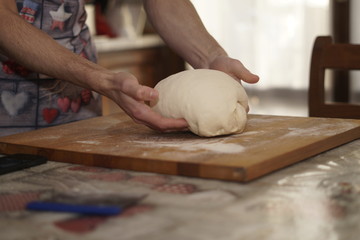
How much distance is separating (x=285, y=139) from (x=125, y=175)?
0.35 metres

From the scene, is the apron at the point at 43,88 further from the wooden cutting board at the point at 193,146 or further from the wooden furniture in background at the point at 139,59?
the wooden furniture in background at the point at 139,59

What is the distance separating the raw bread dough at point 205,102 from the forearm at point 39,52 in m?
0.18

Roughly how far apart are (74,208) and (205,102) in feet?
1.77

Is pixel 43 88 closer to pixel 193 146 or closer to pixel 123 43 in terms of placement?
pixel 193 146

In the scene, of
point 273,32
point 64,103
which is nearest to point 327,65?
point 64,103

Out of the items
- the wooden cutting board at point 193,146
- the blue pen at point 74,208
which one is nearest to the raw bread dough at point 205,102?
the wooden cutting board at point 193,146

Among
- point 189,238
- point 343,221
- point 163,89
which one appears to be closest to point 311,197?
point 343,221

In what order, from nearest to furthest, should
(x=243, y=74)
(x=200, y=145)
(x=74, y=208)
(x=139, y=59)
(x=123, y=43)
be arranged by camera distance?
(x=74, y=208) < (x=200, y=145) < (x=243, y=74) < (x=123, y=43) < (x=139, y=59)

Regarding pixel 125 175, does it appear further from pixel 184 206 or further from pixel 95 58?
pixel 95 58

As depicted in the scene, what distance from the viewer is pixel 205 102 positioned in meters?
1.25

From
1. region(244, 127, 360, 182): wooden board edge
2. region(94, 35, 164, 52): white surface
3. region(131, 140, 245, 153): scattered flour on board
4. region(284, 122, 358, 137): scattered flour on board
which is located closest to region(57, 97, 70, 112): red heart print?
region(131, 140, 245, 153): scattered flour on board

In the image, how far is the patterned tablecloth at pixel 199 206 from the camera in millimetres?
707

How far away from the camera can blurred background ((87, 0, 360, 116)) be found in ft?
11.3

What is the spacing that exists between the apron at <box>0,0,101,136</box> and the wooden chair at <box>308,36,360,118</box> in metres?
0.68
